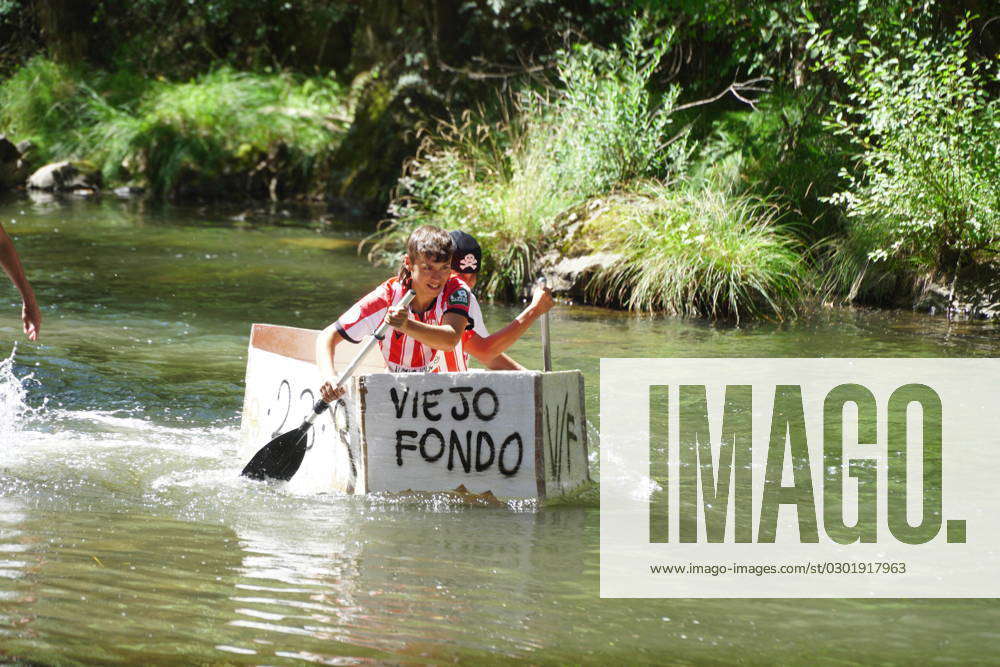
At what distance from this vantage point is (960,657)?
3.83m

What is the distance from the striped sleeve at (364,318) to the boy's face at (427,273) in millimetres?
175

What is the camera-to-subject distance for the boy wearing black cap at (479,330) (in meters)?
5.68

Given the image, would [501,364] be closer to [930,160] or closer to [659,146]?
[930,160]

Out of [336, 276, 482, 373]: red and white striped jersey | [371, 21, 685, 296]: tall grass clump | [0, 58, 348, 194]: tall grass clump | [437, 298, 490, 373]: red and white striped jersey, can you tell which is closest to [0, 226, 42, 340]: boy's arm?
[336, 276, 482, 373]: red and white striped jersey

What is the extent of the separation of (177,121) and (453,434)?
56.8ft

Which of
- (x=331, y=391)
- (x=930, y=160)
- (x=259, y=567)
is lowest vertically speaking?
(x=259, y=567)

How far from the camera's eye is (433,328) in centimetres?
549

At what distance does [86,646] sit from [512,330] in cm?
262

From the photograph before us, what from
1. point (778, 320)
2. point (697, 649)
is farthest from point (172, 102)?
point (697, 649)

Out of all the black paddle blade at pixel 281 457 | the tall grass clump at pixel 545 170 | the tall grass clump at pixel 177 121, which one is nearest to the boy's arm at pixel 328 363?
the black paddle blade at pixel 281 457

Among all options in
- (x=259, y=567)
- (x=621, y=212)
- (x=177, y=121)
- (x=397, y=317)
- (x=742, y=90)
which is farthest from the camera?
(x=177, y=121)

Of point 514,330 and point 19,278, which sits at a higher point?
point 19,278

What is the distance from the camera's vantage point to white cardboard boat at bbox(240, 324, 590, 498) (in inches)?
209

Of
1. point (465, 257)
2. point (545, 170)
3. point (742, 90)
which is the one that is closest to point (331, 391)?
point (465, 257)
